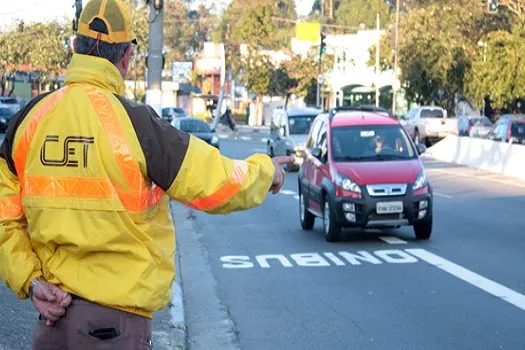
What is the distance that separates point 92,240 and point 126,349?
16.3 inches

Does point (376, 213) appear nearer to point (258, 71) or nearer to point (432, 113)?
point (432, 113)

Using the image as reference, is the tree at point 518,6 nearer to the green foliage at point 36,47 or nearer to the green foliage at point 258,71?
the green foliage at point 36,47

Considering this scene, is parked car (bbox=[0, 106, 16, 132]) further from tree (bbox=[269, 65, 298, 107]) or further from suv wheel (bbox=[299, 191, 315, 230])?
suv wheel (bbox=[299, 191, 315, 230])

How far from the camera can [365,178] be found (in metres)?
14.9

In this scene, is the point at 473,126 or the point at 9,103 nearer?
the point at 473,126

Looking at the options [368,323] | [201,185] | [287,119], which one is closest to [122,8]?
[201,185]

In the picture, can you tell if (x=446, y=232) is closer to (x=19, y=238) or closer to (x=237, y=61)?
(x=19, y=238)

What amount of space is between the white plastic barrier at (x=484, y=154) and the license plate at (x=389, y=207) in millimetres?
15397

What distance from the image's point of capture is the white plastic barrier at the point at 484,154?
30.3 metres

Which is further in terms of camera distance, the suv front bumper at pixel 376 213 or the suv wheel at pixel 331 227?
the suv wheel at pixel 331 227

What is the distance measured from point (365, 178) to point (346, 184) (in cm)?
30

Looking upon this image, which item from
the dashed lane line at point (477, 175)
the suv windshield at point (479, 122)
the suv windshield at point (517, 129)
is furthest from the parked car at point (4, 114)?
the dashed lane line at point (477, 175)

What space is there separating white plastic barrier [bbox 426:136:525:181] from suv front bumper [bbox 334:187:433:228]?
15224mm

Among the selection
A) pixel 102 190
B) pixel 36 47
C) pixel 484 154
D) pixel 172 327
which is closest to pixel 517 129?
pixel 484 154
